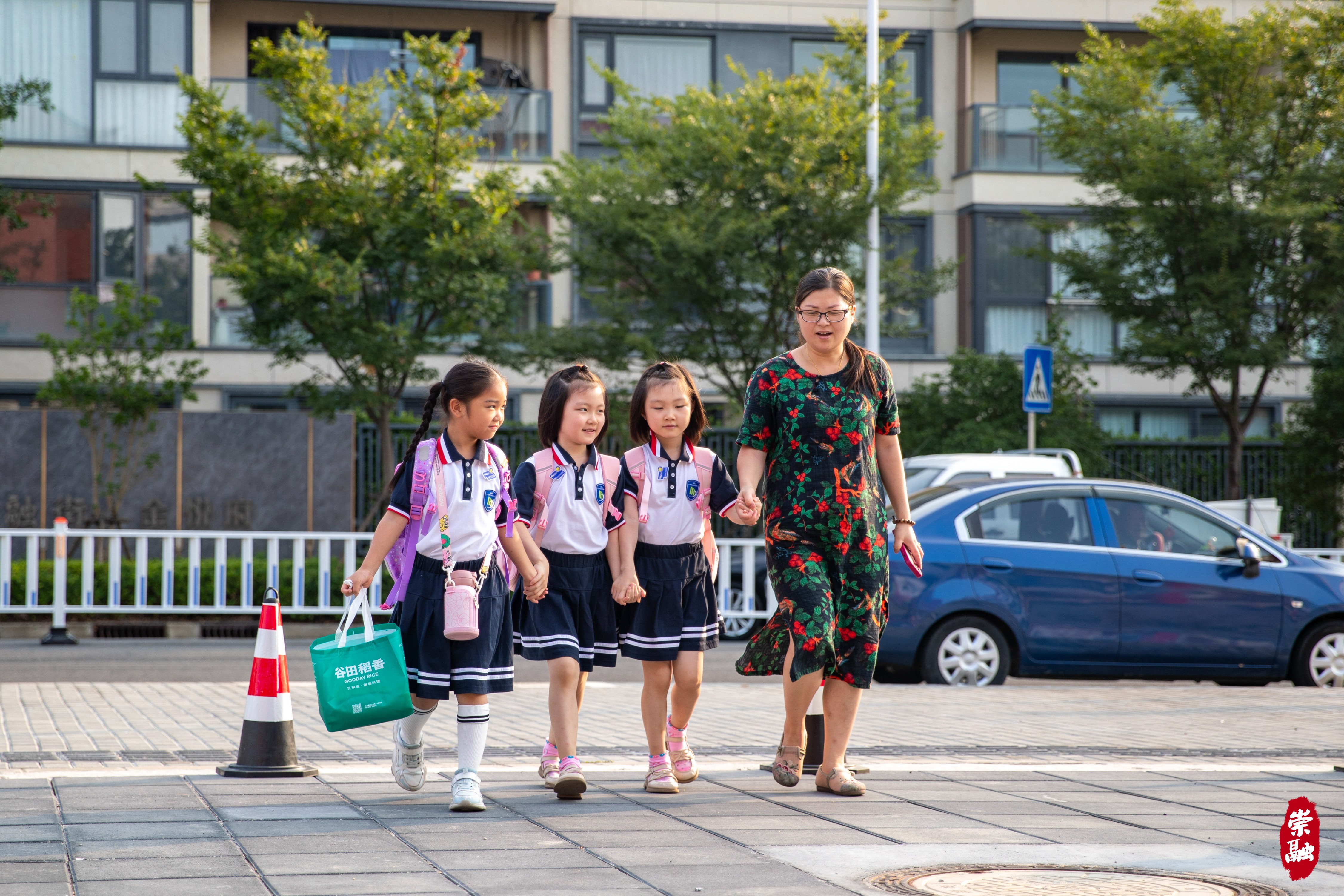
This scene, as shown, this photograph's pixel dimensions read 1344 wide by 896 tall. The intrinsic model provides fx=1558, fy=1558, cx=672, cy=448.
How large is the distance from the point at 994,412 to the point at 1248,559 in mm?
11005

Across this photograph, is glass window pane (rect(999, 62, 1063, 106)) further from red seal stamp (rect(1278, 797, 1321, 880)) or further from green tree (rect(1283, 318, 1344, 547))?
red seal stamp (rect(1278, 797, 1321, 880))

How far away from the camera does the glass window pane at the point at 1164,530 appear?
10.6m

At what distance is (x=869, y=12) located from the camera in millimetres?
19875

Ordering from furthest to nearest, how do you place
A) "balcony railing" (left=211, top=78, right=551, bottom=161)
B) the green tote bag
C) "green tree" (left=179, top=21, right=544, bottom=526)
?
"balcony railing" (left=211, top=78, right=551, bottom=161) < "green tree" (left=179, top=21, right=544, bottom=526) < the green tote bag

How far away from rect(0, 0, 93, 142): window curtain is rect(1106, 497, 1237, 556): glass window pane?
1935 cm

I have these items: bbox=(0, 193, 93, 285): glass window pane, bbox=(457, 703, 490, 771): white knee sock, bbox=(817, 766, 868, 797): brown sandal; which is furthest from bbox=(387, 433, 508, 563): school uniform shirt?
bbox=(0, 193, 93, 285): glass window pane

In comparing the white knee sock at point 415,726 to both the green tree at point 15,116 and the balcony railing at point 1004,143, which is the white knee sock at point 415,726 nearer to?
the green tree at point 15,116

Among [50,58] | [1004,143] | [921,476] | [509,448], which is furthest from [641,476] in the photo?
[1004,143]

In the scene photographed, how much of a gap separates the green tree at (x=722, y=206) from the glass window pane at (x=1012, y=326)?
26.2 feet

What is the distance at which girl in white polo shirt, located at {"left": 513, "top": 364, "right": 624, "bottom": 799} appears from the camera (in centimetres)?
563

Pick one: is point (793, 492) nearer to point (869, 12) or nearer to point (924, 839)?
point (924, 839)

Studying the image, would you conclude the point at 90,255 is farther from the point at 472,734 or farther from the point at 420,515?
the point at 472,734

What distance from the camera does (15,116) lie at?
22625 millimetres

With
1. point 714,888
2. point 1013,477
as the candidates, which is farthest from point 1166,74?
point 714,888
